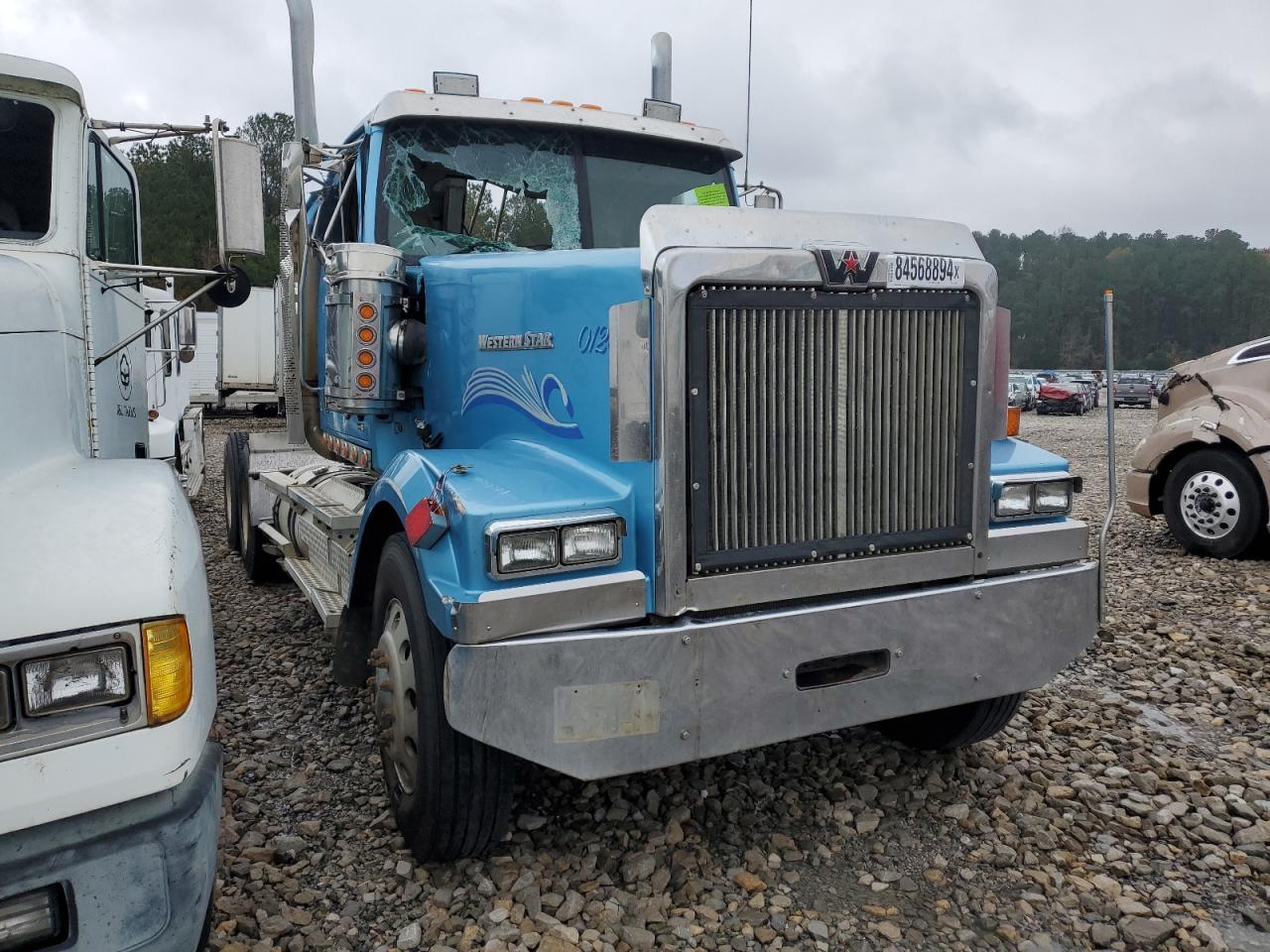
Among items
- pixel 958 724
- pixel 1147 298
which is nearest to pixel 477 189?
pixel 958 724

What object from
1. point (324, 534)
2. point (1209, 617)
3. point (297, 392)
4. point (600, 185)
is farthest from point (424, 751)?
point (1209, 617)

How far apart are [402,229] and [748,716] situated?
263 centimetres

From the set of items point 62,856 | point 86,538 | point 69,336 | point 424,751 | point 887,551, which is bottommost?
point 424,751

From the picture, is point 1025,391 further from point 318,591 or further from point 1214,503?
point 318,591

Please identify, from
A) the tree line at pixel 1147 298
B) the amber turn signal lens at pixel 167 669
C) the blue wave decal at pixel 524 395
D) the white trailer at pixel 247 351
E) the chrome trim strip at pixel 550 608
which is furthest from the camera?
the tree line at pixel 1147 298

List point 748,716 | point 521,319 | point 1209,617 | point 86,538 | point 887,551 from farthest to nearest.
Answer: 1. point 1209,617
2. point 521,319
3. point 887,551
4. point 748,716
5. point 86,538

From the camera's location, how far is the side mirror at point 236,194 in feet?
10.8

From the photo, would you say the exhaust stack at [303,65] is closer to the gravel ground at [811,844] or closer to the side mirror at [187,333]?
the side mirror at [187,333]

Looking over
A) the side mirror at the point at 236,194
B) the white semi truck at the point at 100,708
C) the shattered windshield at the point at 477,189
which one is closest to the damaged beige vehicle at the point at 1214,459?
the shattered windshield at the point at 477,189

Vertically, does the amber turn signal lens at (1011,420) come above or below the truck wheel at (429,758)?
above

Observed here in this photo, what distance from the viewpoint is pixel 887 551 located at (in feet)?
9.78

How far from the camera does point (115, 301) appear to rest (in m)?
3.96

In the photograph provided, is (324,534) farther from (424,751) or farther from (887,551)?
(887,551)

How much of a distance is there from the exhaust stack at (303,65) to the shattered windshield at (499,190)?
2.96 ft
